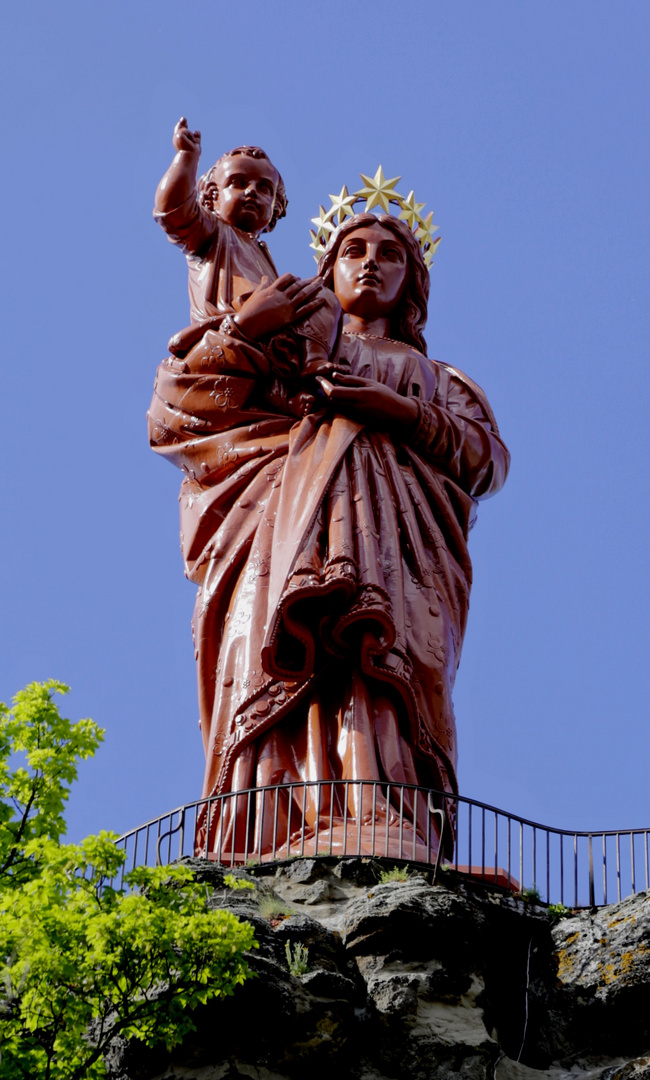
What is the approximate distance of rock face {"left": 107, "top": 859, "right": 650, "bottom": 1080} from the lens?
14648 mm

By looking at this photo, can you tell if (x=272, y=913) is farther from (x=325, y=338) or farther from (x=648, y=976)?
(x=325, y=338)

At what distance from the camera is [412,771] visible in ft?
63.1

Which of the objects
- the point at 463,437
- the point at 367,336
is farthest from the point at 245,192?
the point at 463,437

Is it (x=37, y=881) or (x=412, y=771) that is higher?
(x=412, y=771)

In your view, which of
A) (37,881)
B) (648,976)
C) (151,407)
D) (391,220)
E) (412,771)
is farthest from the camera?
(391,220)

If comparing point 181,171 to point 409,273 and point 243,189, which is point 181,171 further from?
point 409,273

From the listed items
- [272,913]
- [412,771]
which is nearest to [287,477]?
[412,771]

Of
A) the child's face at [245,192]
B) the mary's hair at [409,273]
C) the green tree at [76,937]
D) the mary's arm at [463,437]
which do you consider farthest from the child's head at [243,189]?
the green tree at [76,937]

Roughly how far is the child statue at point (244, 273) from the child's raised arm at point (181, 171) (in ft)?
0.03

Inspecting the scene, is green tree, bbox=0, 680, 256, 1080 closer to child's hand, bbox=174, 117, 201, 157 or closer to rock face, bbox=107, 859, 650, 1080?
rock face, bbox=107, 859, 650, 1080

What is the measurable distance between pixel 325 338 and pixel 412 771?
4.86 metres

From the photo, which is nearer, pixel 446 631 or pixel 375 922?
pixel 375 922

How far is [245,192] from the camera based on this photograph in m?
23.6

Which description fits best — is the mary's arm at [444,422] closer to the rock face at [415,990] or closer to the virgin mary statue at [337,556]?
the virgin mary statue at [337,556]
